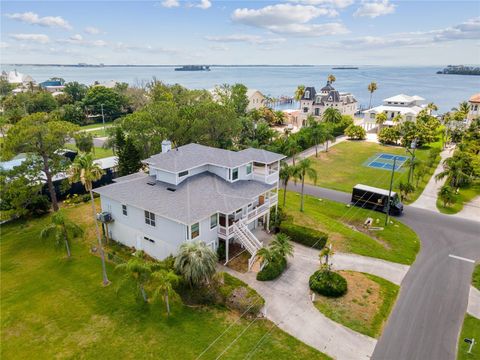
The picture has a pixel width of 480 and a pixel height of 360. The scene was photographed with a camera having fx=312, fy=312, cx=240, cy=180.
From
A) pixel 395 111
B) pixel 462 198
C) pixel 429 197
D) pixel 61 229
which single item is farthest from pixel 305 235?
pixel 395 111

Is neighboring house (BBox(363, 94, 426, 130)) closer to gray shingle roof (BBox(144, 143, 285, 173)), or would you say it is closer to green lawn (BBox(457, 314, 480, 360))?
gray shingle roof (BBox(144, 143, 285, 173))

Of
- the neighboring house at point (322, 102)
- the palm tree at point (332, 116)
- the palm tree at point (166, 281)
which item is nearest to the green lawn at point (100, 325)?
the palm tree at point (166, 281)

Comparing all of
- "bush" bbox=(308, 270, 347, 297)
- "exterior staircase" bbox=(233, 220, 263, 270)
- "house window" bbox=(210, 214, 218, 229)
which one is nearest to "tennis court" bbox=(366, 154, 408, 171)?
"exterior staircase" bbox=(233, 220, 263, 270)

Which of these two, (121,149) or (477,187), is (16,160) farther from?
(477,187)

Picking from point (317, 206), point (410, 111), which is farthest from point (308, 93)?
point (317, 206)

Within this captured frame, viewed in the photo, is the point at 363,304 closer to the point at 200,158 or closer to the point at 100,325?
the point at 100,325

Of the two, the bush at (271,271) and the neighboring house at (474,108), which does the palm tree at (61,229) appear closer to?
the bush at (271,271)
